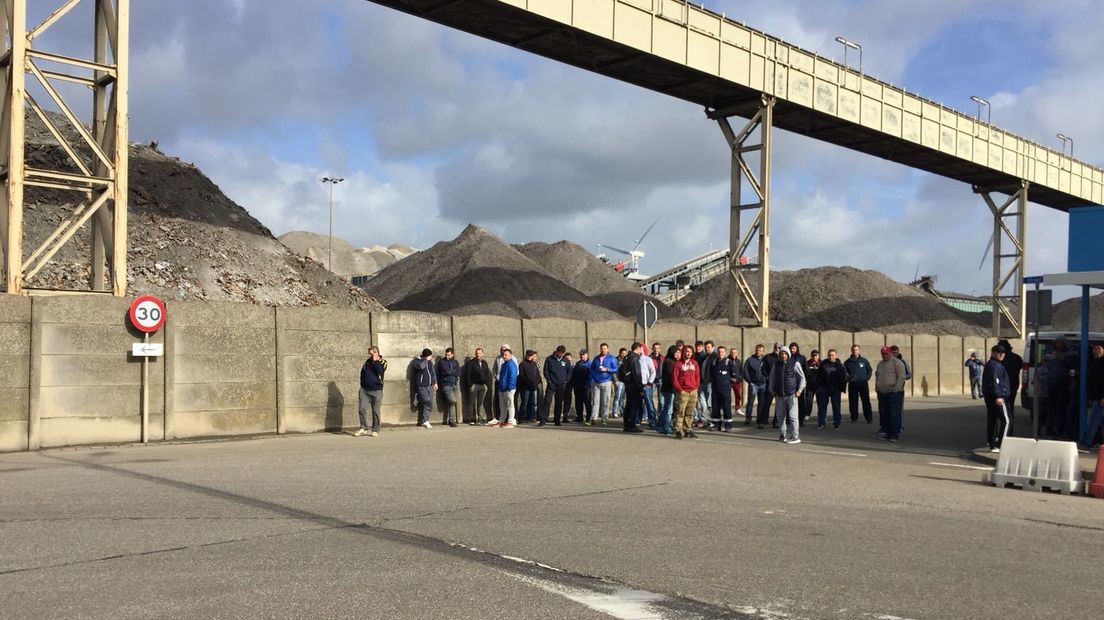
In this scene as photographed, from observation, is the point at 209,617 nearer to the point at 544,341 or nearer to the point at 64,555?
the point at 64,555

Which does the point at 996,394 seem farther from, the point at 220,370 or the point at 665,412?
the point at 220,370

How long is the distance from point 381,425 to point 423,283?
4060 cm

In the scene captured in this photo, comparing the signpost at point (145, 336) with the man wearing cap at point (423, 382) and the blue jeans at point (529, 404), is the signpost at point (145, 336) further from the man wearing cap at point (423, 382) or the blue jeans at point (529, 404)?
the blue jeans at point (529, 404)

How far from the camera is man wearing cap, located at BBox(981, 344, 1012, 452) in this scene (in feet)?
50.8

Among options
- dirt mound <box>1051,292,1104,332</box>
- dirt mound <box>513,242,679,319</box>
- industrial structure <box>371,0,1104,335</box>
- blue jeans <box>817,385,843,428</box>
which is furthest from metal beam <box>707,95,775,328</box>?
dirt mound <box>1051,292,1104,332</box>

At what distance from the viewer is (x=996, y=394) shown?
15477 mm

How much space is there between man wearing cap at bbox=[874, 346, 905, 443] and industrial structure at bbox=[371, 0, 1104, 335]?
560 inches

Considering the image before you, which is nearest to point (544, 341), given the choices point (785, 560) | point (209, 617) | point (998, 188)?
point (785, 560)

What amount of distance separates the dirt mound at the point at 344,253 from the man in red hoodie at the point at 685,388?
108 meters

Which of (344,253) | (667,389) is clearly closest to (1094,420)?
(667,389)

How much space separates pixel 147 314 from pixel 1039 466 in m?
13.3

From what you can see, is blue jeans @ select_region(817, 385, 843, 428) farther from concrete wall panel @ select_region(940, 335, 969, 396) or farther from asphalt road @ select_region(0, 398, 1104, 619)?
concrete wall panel @ select_region(940, 335, 969, 396)

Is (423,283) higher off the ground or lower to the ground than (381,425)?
higher

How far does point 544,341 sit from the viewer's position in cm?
2314
